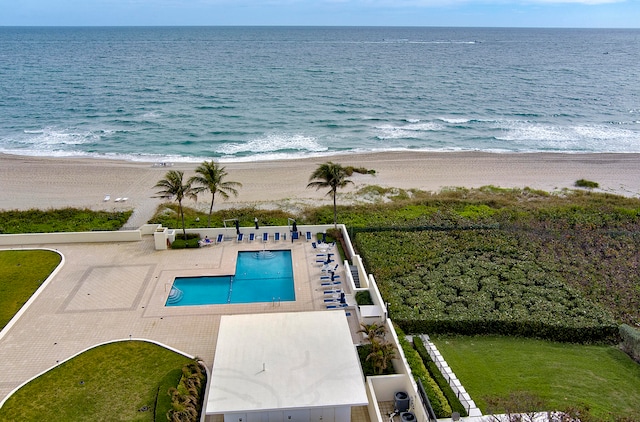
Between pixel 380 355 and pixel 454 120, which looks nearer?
pixel 380 355

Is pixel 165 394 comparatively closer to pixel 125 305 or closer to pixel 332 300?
pixel 125 305

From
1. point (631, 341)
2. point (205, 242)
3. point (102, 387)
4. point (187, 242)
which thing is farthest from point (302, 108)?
point (102, 387)

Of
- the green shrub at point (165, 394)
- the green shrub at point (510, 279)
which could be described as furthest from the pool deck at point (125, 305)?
the green shrub at point (510, 279)

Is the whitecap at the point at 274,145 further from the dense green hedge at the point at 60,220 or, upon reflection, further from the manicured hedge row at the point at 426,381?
the manicured hedge row at the point at 426,381

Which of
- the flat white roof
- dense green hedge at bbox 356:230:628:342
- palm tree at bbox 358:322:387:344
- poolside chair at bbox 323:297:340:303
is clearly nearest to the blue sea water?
dense green hedge at bbox 356:230:628:342

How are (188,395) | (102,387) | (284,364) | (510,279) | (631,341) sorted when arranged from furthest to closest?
1. (510,279)
2. (631,341)
3. (102,387)
4. (284,364)
5. (188,395)

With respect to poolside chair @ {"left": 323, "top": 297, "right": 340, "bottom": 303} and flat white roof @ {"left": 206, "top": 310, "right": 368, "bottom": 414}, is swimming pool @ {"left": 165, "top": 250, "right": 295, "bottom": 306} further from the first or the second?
flat white roof @ {"left": 206, "top": 310, "right": 368, "bottom": 414}
